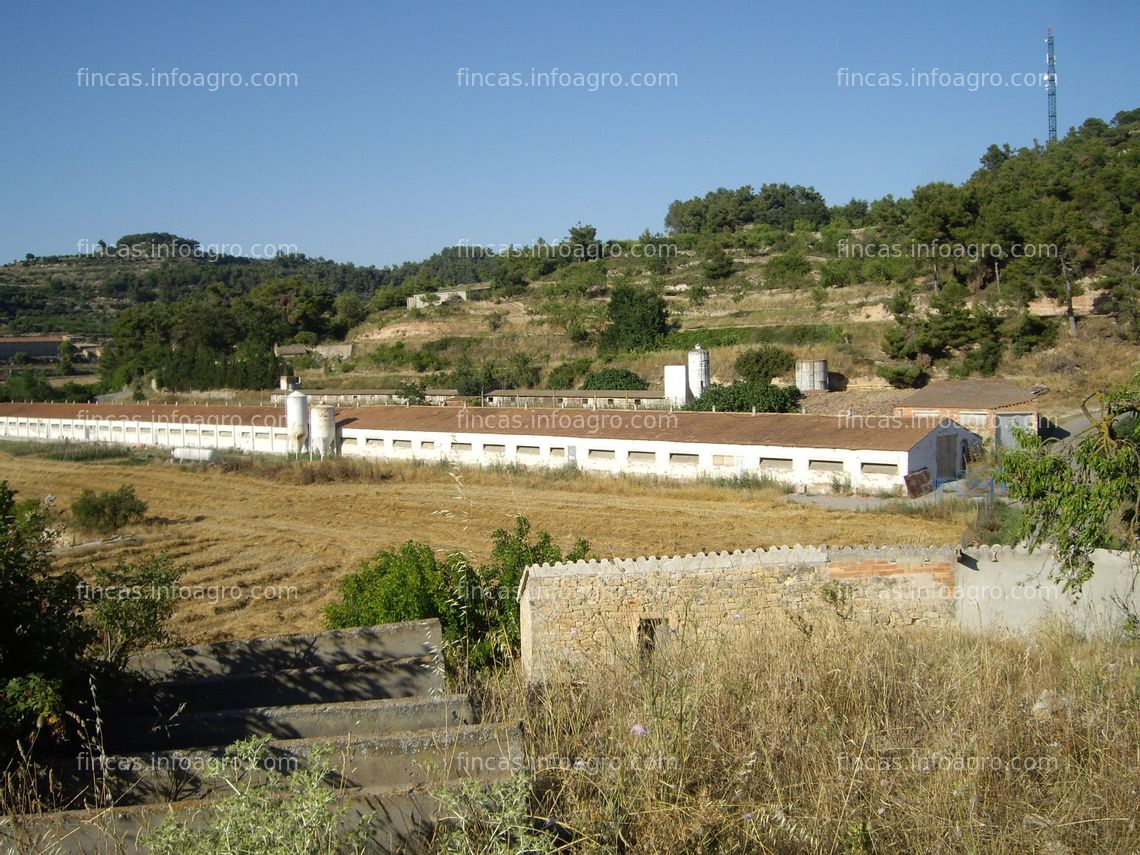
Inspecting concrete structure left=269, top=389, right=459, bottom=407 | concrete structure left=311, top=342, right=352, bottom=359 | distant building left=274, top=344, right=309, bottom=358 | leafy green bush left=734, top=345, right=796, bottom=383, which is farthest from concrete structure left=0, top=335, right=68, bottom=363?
leafy green bush left=734, top=345, right=796, bottom=383

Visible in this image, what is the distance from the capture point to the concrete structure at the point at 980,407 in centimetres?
2869

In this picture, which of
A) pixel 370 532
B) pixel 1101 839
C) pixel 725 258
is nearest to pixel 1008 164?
pixel 725 258

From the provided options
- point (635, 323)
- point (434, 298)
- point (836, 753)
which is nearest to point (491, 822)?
point (836, 753)

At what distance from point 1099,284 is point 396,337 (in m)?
45.8

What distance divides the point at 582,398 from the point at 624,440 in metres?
14.3

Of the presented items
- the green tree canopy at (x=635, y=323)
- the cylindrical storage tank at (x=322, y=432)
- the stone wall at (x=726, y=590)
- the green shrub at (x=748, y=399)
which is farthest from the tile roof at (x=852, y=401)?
the stone wall at (x=726, y=590)

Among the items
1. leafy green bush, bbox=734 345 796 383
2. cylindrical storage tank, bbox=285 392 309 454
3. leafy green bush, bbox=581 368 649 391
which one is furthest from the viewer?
leafy green bush, bbox=734 345 796 383

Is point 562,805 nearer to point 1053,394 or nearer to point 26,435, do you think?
point 1053,394

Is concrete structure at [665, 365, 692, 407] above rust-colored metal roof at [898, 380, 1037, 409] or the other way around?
above

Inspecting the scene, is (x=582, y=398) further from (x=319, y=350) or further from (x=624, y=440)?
(x=319, y=350)

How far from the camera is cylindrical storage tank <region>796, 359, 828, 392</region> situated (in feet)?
134

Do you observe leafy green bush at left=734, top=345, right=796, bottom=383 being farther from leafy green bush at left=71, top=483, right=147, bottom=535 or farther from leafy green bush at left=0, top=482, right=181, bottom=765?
leafy green bush at left=0, top=482, right=181, bottom=765

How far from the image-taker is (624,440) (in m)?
29.6

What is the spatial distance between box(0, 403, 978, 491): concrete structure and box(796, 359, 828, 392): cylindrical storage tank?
1122 cm
